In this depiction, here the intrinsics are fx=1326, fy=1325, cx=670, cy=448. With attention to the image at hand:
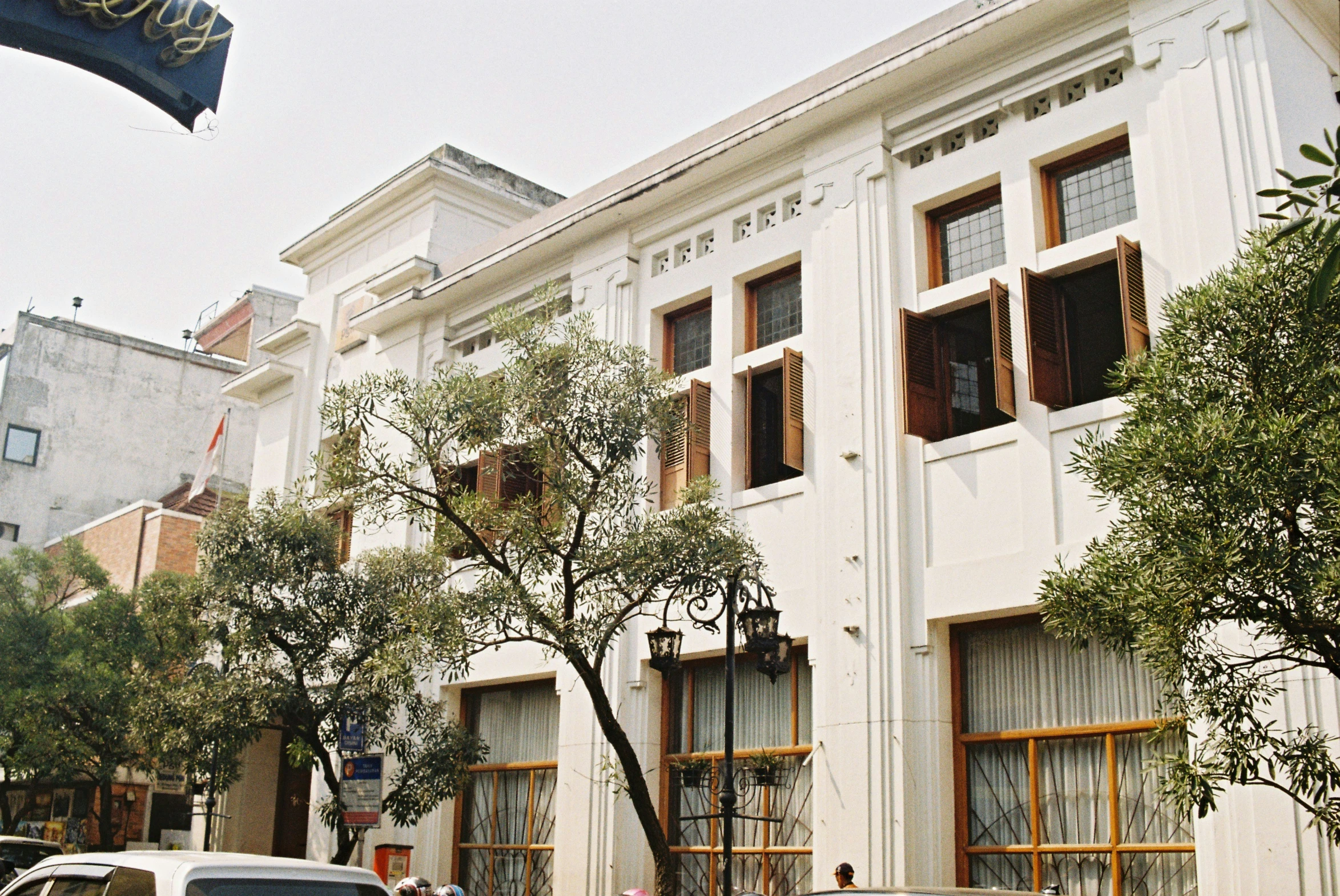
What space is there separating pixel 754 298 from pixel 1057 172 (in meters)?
4.54

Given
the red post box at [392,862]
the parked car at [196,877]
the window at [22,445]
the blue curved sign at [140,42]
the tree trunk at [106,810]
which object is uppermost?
the window at [22,445]

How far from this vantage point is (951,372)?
15.2m

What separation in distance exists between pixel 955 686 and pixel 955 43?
23.6ft

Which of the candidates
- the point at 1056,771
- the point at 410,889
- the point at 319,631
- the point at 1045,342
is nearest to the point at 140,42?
the point at 319,631

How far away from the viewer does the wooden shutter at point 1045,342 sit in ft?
45.0

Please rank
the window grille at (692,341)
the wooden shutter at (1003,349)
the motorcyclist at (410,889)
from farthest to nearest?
the window grille at (692,341)
the wooden shutter at (1003,349)
the motorcyclist at (410,889)

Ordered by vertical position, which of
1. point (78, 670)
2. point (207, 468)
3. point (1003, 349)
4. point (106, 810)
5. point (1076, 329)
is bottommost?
point (106, 810)

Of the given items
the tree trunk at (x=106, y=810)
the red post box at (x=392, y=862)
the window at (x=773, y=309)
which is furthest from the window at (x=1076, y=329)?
the tree trunk at (x=106, y=810)

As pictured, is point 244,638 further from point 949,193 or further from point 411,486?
point 949,193

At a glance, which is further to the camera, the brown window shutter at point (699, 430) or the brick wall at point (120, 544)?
the brick wall at point (120, 544)

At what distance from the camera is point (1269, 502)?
8375 mm

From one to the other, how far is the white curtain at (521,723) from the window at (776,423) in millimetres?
4709

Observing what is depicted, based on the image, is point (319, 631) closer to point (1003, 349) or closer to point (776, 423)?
point (776, 423)

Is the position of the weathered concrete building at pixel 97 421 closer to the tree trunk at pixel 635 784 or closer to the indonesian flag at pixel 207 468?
the indonesian flag at pixel 207 468
